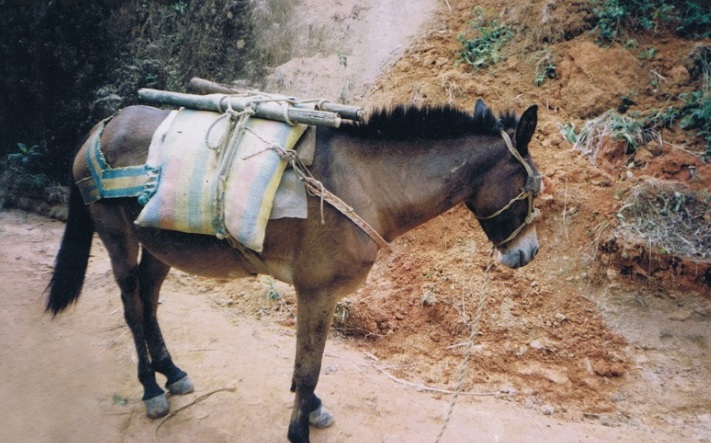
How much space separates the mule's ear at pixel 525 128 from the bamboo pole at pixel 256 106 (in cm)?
104

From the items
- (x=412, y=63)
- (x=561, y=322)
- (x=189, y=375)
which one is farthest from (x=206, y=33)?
(x=561, y=322)

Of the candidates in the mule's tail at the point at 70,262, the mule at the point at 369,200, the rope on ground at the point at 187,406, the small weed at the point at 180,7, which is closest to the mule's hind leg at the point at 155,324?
the rope on ground at the point at 187,406

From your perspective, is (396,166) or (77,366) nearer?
(396,166)

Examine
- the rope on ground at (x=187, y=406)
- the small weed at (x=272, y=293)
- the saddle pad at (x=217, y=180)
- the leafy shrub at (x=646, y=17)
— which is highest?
the leafy shrub at (x=646, y=17)

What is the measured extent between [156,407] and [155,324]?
0.60 metres

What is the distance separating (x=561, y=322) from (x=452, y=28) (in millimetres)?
4201

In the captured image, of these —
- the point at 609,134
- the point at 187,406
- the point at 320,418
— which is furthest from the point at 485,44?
the point at 187,406

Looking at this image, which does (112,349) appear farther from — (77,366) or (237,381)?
(237,381)

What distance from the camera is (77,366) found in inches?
151

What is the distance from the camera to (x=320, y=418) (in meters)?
3.35

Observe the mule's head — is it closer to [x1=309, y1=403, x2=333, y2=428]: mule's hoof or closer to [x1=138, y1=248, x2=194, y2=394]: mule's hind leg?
[x1=309, y1=403, x2=333, y2=428]: mule's hoof

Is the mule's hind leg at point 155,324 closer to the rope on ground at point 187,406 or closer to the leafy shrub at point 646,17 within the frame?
the rope on ground at point 187,406

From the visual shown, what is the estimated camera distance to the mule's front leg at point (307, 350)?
287cm

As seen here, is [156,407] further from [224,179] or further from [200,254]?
[224,179]
